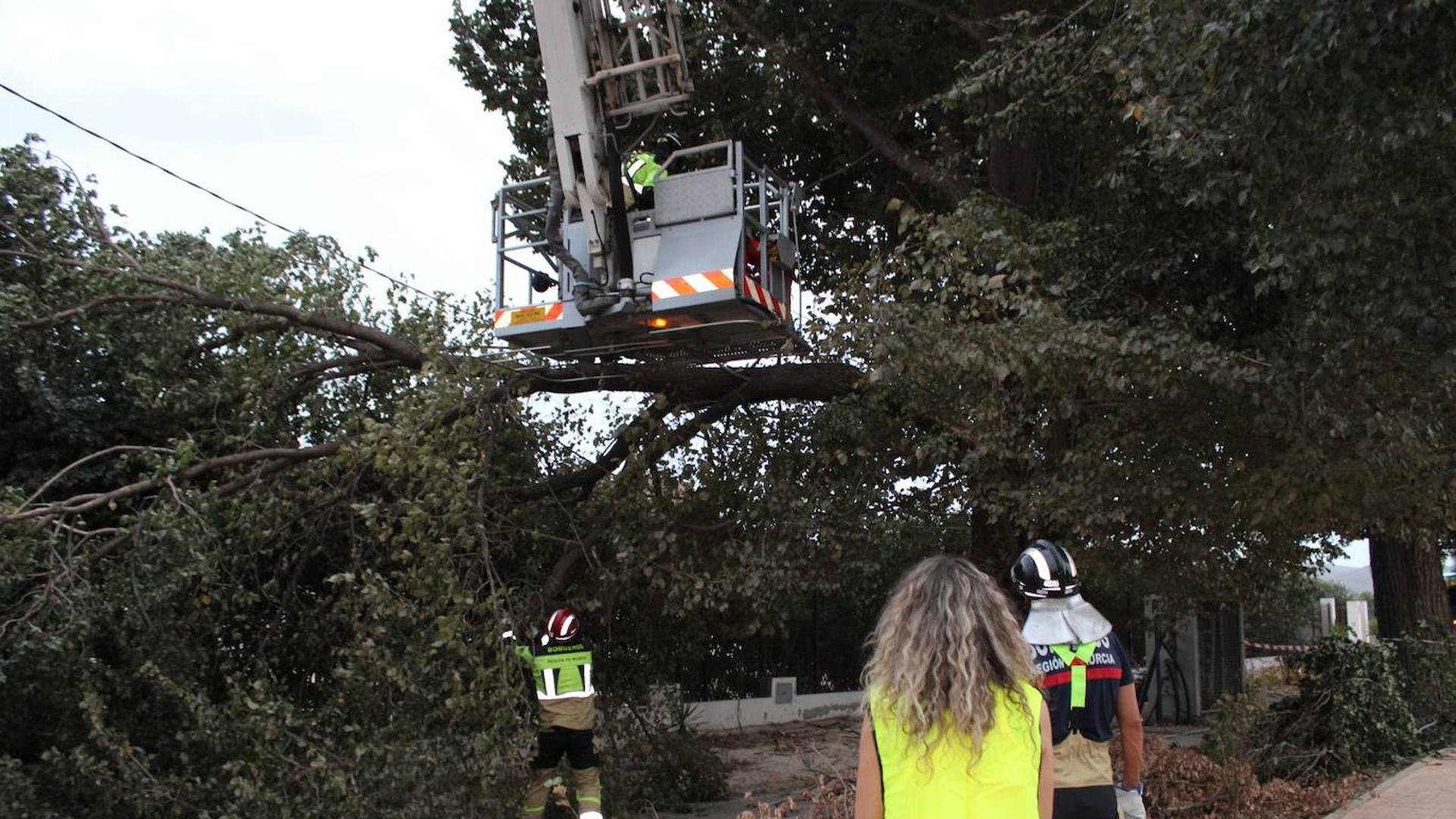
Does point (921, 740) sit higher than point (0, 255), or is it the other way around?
point (0, 255)

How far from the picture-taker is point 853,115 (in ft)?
36.8

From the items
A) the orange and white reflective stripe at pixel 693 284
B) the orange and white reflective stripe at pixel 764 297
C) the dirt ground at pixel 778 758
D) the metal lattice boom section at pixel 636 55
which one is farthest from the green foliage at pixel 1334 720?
the metal lattice boom section at pixel 636 55

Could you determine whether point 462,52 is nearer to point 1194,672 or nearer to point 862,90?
point 862,90

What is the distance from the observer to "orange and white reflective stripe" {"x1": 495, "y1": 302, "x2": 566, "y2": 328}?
27.9ft

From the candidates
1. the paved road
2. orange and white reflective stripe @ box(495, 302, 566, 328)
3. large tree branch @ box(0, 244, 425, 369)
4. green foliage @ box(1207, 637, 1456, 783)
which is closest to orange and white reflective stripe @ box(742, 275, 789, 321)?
orange and white reflective stripe @ box(495, 302, 566, 328)

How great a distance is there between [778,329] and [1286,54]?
4.06 m

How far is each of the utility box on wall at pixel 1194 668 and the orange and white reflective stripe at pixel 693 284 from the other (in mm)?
9727

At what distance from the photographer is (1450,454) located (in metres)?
7.15

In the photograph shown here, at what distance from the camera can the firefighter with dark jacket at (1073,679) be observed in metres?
4.39

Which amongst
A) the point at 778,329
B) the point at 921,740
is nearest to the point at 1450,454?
the point at 778,329

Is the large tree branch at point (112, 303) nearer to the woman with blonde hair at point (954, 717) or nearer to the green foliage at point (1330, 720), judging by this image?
the woman with blonde hair at point (954, 717)

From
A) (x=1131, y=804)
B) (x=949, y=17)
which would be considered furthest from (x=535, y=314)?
(x=1131, y=804)

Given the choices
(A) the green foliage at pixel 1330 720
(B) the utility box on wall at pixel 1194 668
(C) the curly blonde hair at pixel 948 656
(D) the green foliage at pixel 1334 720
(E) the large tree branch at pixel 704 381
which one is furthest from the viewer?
(B) the utility box on wall at pixel 1194 668

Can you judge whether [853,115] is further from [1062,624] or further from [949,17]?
[1062,624]
